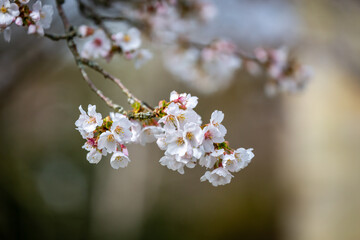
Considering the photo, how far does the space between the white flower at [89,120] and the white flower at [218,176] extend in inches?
9.3

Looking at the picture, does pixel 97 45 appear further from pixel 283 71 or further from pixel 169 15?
pixel 283 71

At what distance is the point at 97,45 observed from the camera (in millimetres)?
915

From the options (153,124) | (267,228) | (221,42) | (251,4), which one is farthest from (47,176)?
(153,124)

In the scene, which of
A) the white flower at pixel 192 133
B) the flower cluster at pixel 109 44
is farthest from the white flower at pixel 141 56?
the white flower at pixel 192 133

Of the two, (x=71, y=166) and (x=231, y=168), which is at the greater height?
Answer: (x=71, y=166)

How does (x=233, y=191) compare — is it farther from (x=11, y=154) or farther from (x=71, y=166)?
(x=11, y=154)

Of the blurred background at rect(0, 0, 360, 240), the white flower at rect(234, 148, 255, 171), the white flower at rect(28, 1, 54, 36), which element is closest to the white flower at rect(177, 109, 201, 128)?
the white flower at rect(234, 148, 255, 171)

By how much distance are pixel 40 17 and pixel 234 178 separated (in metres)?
4.62

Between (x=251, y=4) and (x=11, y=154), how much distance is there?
117 inches

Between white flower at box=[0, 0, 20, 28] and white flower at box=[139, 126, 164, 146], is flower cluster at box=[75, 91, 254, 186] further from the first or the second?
white flower at box=[0, 0, 20, 28]

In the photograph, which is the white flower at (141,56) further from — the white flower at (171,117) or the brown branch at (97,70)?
the white flower at (171,117)

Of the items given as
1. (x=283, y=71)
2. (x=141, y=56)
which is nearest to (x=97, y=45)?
(x=141, y=56)

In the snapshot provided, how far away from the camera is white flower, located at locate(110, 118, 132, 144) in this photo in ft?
1.82

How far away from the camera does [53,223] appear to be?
14.9 ft
